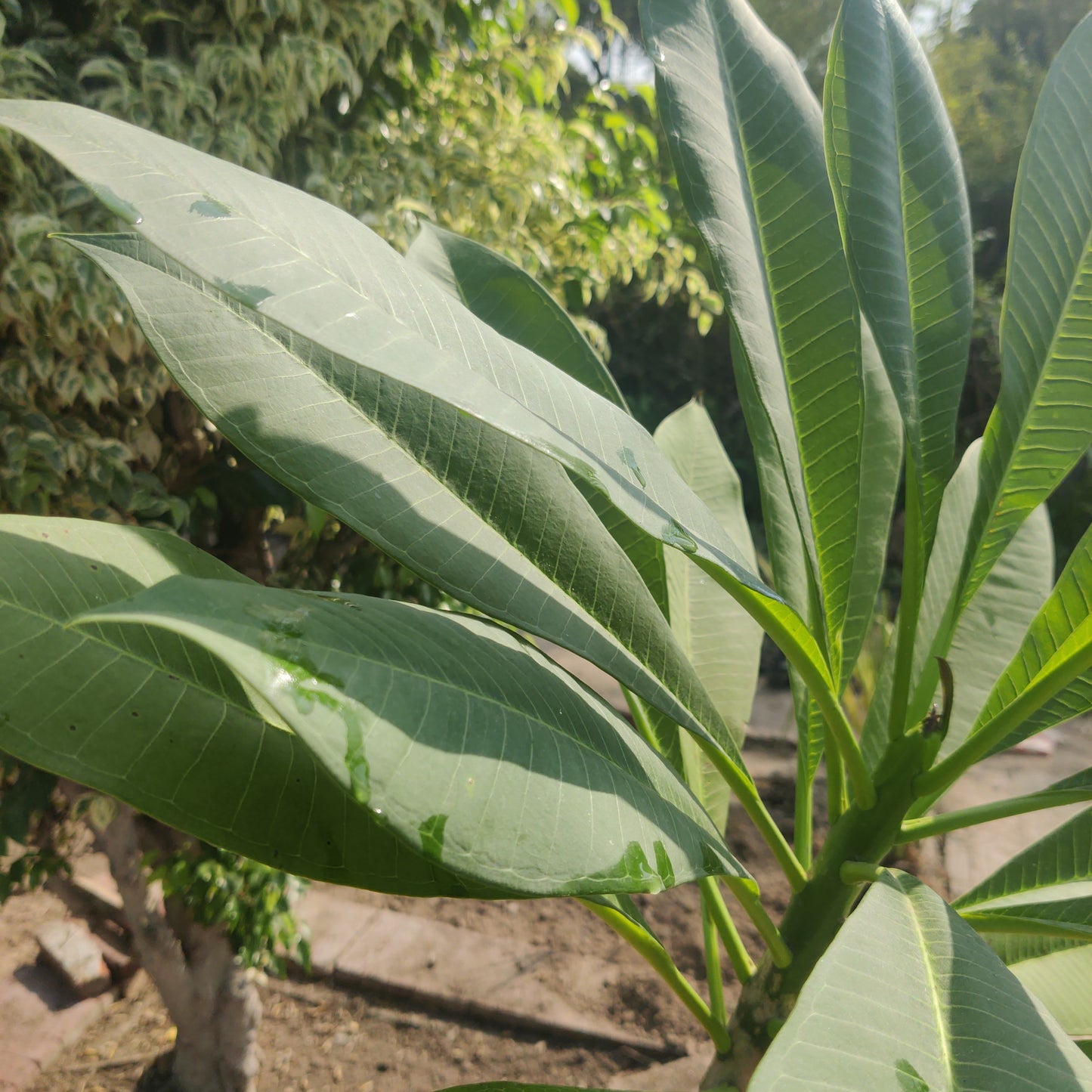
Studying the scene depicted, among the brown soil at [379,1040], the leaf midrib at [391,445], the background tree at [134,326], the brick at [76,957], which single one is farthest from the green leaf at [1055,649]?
the brick at [76,957]

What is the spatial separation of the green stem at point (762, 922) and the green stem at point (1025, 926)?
0.38 ft

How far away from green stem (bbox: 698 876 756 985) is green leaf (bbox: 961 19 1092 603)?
371mm

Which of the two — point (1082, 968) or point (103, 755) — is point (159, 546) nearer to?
point (103, 755)

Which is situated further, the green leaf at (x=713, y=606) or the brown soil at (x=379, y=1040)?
the brown soil at (x=379, y=1040)

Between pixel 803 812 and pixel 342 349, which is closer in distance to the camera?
pixel 342 349

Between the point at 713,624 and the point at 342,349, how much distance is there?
24.3 inches

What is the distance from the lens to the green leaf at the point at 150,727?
0.41m

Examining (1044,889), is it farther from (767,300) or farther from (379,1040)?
(379,1040)

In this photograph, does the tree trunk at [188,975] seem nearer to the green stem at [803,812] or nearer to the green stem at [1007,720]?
the green stem at [803,812]

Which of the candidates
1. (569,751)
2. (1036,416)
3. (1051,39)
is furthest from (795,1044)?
(1051,39)

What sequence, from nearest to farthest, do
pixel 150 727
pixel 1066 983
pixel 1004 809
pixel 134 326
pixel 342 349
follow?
pixel 342 349, pixel 150 727, pixel 1004 809, pixel 1066 983, pixel 134 326

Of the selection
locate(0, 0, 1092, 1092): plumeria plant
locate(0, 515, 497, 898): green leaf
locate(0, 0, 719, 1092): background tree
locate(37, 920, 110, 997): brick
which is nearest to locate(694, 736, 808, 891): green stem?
locate(0, 0, 1092, 1092): plumeria plant

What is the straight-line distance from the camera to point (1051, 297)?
0.53 metres

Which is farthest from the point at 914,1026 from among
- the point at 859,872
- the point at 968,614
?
the point at 968,614
